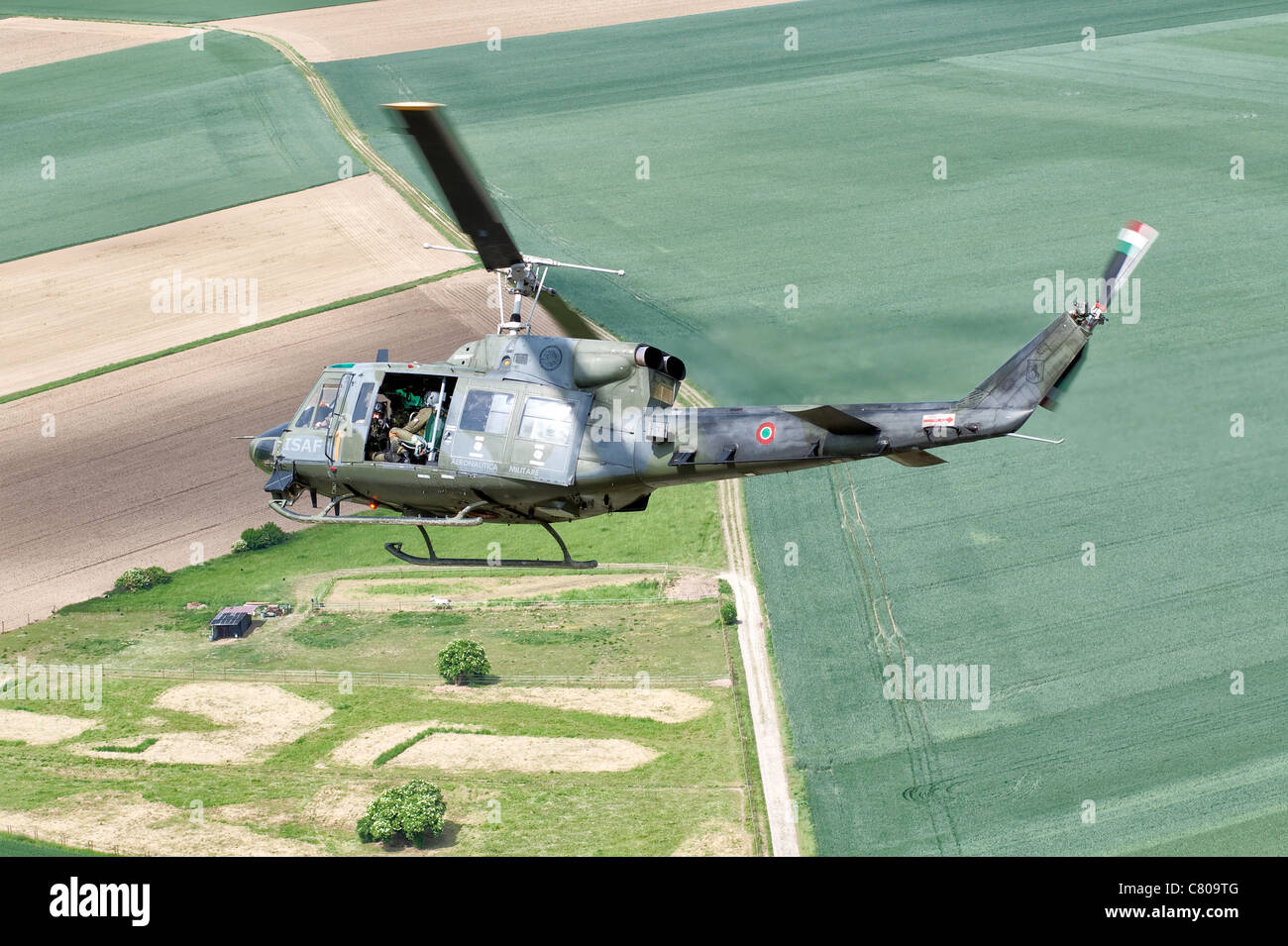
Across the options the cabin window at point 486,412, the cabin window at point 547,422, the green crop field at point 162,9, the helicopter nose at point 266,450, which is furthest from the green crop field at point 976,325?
the green crop field at point 162,9

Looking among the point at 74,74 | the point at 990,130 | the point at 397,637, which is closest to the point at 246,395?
the point at 397,637

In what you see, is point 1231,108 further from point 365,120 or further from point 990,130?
point 365,120

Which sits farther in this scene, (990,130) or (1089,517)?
(990,130)

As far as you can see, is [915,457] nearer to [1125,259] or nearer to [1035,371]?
[1035,371]

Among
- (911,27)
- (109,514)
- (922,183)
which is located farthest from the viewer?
(911,27)

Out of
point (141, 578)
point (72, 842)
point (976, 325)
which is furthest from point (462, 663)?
point (976, 325)

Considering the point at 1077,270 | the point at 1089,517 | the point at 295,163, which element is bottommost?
the point at 1089,517
